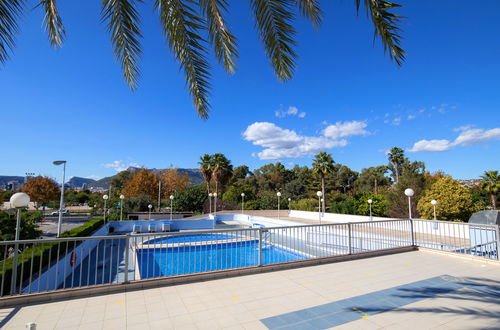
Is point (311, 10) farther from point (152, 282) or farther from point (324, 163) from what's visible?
point (324, 163)

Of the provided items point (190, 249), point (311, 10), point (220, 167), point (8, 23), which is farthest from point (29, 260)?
point (220, 167)

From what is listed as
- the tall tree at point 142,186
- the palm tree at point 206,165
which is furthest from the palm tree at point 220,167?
the tall tree at point 142,186

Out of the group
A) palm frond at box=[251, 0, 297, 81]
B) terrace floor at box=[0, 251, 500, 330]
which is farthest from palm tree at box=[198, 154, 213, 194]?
palm frond at box=[251, 0, 297, 81]

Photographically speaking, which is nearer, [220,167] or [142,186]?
[220,167]

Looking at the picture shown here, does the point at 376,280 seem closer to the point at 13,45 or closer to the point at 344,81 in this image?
the point at 13,45

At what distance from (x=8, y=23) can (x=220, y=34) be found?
236cm

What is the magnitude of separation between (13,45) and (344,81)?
14.5 meters

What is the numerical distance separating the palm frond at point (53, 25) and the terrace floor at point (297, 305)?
3869 mm

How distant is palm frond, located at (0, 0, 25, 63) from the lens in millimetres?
2186

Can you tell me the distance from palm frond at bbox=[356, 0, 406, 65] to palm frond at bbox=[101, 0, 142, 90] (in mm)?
2665

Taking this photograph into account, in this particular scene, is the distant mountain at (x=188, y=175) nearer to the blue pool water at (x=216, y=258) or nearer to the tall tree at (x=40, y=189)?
the tall tree at (x=40, y=189)

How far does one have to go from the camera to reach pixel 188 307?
318 cm

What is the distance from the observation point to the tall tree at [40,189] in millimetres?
35062

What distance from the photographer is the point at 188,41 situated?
319cm
